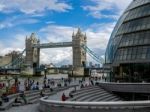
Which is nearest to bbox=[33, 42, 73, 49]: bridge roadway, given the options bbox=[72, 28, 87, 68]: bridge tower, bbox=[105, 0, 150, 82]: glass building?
bbox=[72, 28, 87, 68]: bridge tower

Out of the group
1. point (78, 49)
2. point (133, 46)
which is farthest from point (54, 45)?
point (133, 46)

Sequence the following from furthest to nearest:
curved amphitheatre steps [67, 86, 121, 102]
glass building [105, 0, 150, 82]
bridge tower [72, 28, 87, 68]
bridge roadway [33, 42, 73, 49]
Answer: bridge roadway [33, 42, 73, 49] < bridge tower [72, 28, 87, 68] < glass building [105, 0, 150, 82] < curved amphitheatre steps [67, 86, 121, 102]

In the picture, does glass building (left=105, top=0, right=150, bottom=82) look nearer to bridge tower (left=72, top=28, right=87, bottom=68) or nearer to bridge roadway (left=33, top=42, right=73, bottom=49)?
bridge tower (left=72, top=28, right=87, bottom=68)

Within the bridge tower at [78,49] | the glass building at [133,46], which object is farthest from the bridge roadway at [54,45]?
the glass building at [133,46]

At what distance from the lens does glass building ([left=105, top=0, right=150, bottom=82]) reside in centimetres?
3484

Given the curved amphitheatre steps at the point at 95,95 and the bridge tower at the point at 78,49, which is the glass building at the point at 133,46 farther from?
the bridge tower at the point at 78,49

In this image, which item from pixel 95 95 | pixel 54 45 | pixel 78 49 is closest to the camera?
pixel 95 95

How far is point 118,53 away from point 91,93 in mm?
5986

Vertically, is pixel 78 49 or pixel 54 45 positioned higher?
pixel 54 45

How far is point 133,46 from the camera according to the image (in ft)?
117

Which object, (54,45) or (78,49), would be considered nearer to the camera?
(78,49)

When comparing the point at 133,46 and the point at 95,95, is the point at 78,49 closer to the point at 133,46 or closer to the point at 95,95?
the point at 133,46

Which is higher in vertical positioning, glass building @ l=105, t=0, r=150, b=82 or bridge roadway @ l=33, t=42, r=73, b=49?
bridge roadway @ l=33, t=42, r=73, b=49

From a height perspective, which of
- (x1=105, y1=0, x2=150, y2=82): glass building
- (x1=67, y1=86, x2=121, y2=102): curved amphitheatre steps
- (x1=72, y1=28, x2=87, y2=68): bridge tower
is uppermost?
(x1=72, y1=28, x2=87, y2=68): bridge tower
